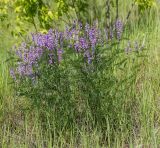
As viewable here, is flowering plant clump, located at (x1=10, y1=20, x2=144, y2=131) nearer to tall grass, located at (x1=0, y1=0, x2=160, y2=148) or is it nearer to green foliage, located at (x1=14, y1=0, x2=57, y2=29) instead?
tall grass, located at (x1=0, y1=0, x2=160, y2=148)

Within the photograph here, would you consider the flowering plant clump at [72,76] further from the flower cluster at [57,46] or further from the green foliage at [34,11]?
the green foliage at [34,11]

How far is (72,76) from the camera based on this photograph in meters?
3.49

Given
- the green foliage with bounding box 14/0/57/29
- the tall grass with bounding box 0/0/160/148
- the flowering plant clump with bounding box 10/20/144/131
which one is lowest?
the tall grass with bounding box 0/0/160/148

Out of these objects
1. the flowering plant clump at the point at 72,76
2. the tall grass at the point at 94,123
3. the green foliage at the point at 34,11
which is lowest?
the tall grass at the point at 94,123

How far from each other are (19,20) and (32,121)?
1.51 metres

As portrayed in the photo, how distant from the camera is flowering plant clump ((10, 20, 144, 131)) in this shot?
3453 mm

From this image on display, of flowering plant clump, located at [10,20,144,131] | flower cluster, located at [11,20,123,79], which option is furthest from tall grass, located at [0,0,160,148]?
flower cluster, located at [11,20,123,79]

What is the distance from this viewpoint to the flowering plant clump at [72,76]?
3453 millimetres

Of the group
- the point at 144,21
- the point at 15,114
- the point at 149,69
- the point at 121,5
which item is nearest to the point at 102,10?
the point at 121,5

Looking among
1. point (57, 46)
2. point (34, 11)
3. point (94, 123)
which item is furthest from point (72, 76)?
point (34, 11)

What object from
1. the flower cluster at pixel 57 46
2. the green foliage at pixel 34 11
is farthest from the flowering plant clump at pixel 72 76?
the green foliage at pixel 34 11

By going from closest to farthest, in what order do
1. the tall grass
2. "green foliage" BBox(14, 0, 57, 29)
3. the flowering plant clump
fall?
the tall grass → the flowering plant clump → "green foliage" BBox(14, 0, 57, 29)

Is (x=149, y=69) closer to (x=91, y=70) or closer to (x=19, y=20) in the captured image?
(x=91, y=70)

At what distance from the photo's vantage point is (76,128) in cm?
350
